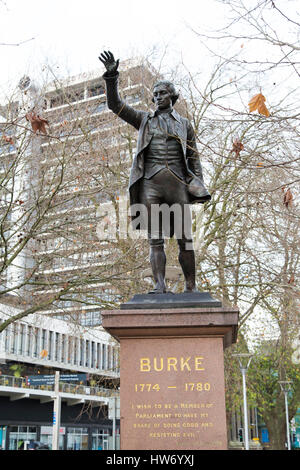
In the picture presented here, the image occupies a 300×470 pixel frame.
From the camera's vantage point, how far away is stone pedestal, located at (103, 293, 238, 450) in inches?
204

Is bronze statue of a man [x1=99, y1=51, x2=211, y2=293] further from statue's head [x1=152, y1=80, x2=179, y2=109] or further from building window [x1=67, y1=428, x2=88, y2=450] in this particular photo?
building window [x1=67, y1=428, x2=88, y2=450]

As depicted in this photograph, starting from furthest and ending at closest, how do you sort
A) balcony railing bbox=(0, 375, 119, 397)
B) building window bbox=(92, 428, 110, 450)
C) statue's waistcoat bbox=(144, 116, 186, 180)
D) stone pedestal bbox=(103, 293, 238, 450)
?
building window bbox=(92, 428, 110, 450) < balcony railing bbox=(0, 375, 119, 397) < statue's waistcoat bbox=(144, 116, 186, 180) < stone pedestal bbox=(103, 293, 238, 450)

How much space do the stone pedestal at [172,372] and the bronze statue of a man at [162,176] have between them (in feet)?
2.22

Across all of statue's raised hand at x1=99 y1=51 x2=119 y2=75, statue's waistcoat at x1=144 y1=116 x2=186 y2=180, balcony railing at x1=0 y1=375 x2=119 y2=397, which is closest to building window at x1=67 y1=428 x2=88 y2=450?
balcony railing at x1=0 y1=375 x2=119 y2=397

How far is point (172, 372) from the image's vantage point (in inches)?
213

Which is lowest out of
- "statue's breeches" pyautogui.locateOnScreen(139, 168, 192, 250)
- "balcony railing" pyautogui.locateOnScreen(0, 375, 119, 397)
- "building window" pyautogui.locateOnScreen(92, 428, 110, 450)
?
"building window" pyautogui.locateOnScreen(92, 428, 110, 450)

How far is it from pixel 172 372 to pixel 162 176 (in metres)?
2.21

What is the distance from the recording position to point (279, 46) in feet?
18.9

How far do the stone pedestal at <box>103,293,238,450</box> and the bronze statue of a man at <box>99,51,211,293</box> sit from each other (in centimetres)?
68

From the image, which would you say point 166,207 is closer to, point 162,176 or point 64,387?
point 162,176

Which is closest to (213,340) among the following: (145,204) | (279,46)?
(145,204)

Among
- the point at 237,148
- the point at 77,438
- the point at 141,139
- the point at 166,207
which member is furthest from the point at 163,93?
the point at 77,438

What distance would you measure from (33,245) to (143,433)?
937 centimetres
